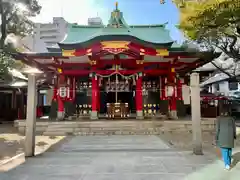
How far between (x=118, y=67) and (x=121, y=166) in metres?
9.36

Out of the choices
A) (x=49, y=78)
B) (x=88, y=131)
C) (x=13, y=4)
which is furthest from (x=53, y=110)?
(x=13, y=4)

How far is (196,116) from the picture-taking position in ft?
23.0

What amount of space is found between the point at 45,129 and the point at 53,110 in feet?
15.7

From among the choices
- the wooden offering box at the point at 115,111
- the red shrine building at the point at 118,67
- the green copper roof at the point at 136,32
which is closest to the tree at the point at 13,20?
the red shrine building at the point at 118,67

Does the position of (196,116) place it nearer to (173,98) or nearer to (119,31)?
(173,98)

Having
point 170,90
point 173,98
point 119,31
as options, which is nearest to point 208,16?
point 170,90

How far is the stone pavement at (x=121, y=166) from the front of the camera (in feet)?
15.4

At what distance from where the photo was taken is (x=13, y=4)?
1080cm

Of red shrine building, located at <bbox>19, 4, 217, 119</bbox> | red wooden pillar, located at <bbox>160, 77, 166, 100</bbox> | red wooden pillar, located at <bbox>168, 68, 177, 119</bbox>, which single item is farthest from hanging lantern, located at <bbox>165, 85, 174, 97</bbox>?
red wooden pillar, located at <bbox>160, 77, 166, 100</bbox>

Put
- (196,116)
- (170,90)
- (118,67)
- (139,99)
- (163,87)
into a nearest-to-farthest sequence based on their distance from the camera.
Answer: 1. (196,116)
2. (139,99)
3. (170,90)
4. (118,67)
5. (163,87)

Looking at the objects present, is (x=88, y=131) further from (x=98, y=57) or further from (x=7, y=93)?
(x=7, y=93)

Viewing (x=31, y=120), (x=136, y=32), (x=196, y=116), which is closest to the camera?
(x=31, y=120)

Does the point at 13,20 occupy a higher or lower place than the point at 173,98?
higher

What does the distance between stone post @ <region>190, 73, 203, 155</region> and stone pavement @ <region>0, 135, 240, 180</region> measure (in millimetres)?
355
